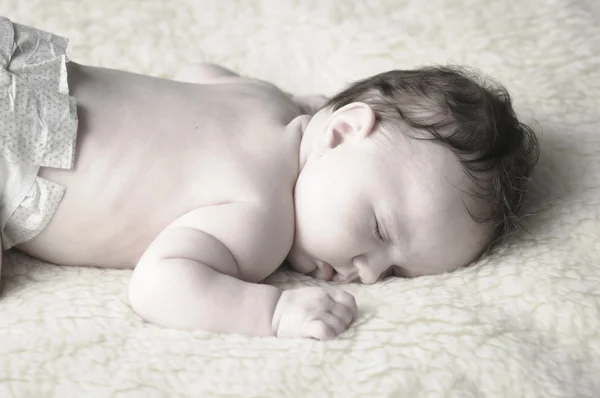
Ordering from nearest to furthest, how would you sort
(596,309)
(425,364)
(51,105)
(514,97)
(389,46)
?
(425,364) < (596,309) < (51,105) < (514,97) < (389,46)

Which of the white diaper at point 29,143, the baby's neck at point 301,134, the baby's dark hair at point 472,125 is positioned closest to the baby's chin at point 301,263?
the baby's neck at point 301,134

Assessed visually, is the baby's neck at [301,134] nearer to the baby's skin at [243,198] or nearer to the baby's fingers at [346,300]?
the baby's skin at [243,198]

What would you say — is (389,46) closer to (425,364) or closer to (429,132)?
(429,132)

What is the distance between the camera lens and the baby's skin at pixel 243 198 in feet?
4.46

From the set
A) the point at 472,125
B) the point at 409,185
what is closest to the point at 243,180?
the point at 409,185

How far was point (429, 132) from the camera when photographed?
1.39 metres

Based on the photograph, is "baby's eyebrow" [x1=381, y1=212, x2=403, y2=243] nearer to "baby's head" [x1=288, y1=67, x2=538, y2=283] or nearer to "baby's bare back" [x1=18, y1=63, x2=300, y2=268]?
"baby's head" [x1=288, y1=67, x2=538, y2=283]

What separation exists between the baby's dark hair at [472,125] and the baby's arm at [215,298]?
0.32 m

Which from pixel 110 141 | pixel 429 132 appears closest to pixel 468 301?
pixel 429 132

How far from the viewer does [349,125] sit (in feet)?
4.74

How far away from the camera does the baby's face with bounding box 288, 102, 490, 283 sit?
136 cm

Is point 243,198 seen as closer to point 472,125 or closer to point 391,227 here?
point 391,227

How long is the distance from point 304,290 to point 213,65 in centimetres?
74

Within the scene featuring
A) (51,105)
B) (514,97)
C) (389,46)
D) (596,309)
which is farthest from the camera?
(389,46)
